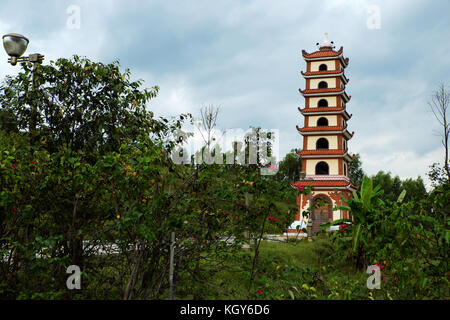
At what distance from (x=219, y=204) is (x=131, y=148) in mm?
1456

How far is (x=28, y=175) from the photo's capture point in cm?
405

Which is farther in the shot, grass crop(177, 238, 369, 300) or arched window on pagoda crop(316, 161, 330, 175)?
arched window on pagoda crop(316, 161, 330, 175)

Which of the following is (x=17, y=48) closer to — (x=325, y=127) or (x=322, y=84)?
(x=325, y=127)

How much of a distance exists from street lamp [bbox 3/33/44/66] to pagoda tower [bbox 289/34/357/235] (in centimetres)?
2182

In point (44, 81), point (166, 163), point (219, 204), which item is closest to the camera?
point (166, 163)

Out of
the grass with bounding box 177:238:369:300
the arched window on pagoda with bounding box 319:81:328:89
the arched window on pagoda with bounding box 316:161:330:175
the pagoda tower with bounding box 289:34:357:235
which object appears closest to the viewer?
the grass with bounding box 177:238:369:300

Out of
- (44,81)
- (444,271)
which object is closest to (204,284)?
(444,271)

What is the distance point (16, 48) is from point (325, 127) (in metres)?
23.3

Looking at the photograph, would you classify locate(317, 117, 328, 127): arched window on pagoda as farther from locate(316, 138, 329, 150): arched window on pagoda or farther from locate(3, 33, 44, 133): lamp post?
locate(3, 33, 44, 133): lamp post

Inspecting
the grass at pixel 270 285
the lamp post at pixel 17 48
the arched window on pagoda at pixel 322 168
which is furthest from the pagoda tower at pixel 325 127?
the lamp post at pixel 17 48

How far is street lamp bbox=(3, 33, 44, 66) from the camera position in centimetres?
494

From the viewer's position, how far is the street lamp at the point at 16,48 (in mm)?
4938

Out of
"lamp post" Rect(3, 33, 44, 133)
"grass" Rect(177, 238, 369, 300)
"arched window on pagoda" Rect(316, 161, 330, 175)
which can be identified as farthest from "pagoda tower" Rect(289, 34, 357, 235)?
"lamp post" Rect(3, 33, 44, 133)
